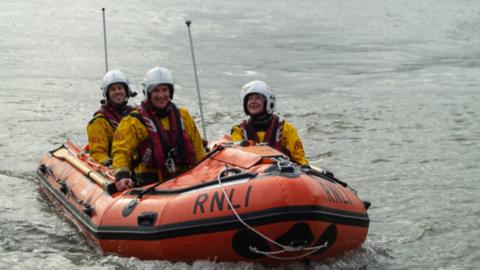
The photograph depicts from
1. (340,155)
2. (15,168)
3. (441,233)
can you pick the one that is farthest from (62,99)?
(441,233)

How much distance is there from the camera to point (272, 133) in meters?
6.90

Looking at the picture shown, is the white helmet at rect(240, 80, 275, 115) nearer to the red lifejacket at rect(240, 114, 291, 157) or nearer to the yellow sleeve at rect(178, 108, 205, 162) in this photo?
the red lifejacket at rect(240, 114, 291, 157)

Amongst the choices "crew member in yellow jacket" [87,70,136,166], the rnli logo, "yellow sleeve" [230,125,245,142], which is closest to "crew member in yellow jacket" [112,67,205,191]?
"yellow sleeve" [230,125,245,142]

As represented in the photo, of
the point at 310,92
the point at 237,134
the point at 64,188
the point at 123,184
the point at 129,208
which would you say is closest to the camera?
the point at 129,208

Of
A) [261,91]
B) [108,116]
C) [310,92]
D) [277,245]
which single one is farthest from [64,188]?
[310,92]

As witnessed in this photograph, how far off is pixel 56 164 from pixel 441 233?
377cm

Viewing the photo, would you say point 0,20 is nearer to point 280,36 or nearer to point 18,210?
point 280,36

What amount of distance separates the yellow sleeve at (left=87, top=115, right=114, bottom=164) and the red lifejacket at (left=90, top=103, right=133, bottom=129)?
0.03m

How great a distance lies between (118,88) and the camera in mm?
8188

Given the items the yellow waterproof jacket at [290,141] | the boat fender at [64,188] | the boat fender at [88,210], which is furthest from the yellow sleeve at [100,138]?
the yellow waterproof jacket at [290,141]

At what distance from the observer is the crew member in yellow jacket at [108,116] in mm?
8008

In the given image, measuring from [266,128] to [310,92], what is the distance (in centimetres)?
870

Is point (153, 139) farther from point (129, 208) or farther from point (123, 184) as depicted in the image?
point (129, 208)

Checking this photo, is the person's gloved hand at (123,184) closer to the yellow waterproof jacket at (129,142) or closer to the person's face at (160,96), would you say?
the yellow waterproof jacket at (129,142)
